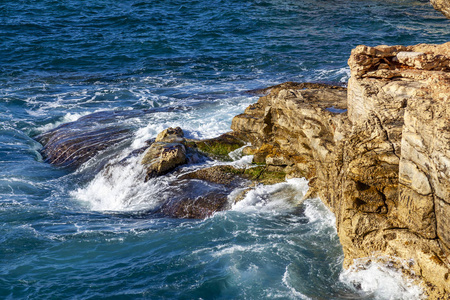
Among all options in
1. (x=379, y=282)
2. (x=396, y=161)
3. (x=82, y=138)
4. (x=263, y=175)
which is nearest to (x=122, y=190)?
(x=263, y=175)

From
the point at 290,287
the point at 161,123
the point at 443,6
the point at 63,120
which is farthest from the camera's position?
the point at 443,6

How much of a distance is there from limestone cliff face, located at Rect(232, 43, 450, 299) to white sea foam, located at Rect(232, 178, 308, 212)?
1.15m

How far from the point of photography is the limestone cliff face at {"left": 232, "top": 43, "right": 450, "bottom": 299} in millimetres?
7855

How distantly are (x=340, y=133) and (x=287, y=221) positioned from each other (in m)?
3.01

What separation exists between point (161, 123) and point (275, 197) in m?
8.41

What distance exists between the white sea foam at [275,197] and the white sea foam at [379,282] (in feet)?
11.3

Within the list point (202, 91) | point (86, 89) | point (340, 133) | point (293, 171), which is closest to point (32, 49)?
point (86, 89)

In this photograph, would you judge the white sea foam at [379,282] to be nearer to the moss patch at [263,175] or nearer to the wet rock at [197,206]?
the wet rock at [197,206]

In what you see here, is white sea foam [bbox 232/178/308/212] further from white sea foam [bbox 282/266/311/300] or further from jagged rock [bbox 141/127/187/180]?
jagged rock [bbox 141/127/187/180]

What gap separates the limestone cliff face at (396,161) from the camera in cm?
786

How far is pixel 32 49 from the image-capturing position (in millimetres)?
32156

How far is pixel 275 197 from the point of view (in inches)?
517

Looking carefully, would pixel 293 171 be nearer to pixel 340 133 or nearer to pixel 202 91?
pixel 340 133

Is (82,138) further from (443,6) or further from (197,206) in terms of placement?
(443,6)
